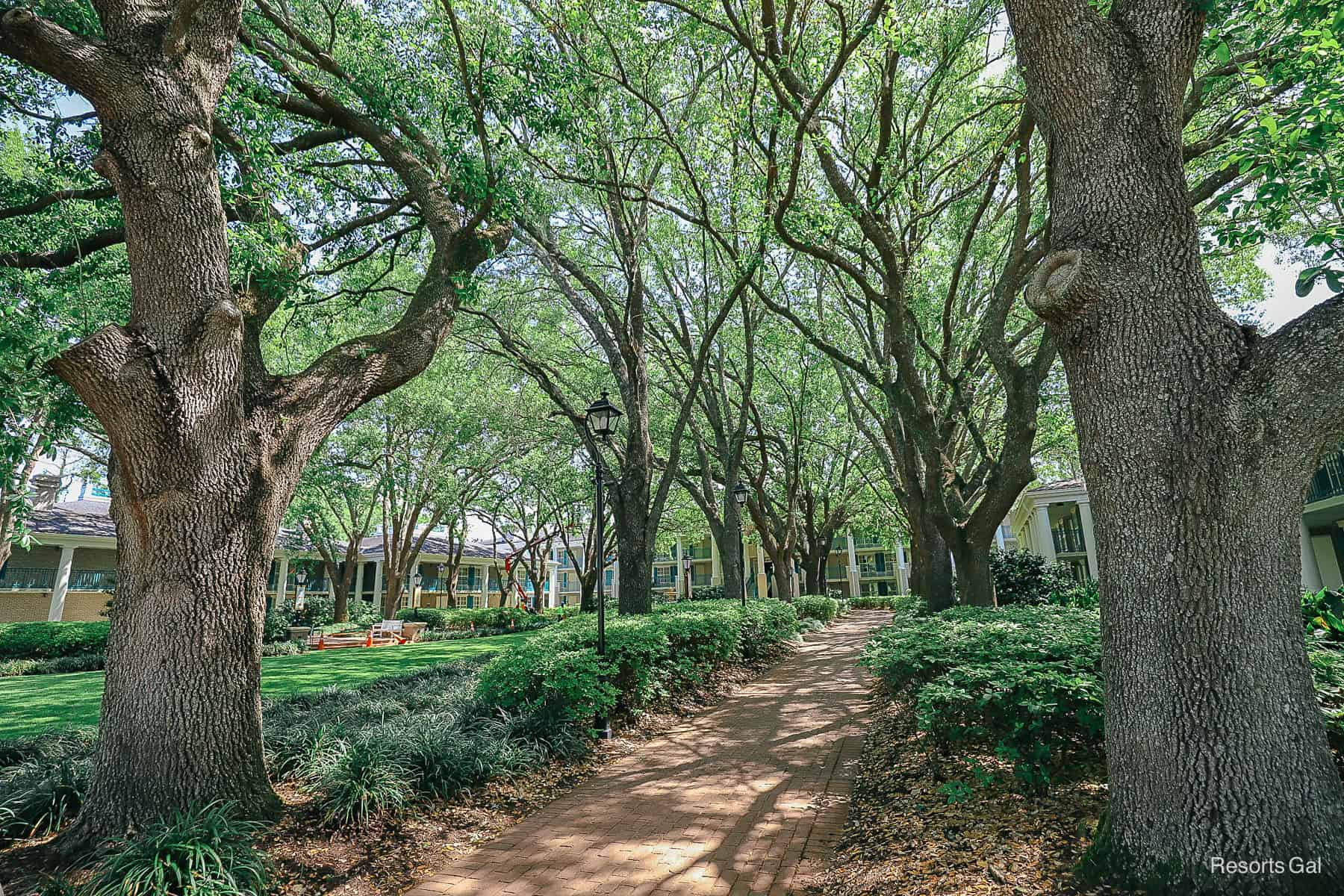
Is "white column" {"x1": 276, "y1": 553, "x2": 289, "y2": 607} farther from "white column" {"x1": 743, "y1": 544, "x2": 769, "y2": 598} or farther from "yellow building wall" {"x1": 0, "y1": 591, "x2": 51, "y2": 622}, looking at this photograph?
"white column" {"x1": 743, "y1": 544, "x2": 769, "y2": 598}

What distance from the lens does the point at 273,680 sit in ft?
39.5

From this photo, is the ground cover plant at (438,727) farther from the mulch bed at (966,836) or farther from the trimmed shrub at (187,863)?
the mulch bed at (966,836)

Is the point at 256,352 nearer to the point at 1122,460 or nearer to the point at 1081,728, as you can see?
the point at 1122,460

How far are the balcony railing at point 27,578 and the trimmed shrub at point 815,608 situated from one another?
26834 mm

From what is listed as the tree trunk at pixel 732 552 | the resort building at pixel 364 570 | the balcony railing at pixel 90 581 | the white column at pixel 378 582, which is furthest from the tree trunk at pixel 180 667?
the white column at pixel 378 582

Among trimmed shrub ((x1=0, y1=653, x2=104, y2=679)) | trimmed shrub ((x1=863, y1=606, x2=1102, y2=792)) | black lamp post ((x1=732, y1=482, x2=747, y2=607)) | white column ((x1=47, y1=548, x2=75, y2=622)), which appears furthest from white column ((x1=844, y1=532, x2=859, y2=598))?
trimmed shrub ((x1=863, y1=606, x2=1102, y2=792))

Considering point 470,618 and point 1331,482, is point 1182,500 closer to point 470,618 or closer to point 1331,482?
point 1331,482

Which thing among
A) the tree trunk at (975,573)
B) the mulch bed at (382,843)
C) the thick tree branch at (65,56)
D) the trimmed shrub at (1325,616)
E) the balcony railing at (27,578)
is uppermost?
the thick tree branch at (65,56)

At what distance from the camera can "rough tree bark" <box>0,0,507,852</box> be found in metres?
4.01

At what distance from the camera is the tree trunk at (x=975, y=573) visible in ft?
33.1

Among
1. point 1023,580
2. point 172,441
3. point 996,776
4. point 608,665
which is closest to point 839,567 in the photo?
point 1023,580

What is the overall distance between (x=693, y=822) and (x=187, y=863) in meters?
3.09

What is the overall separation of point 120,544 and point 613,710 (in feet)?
16.6

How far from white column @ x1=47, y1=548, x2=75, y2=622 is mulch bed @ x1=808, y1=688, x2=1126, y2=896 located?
1171 inches
